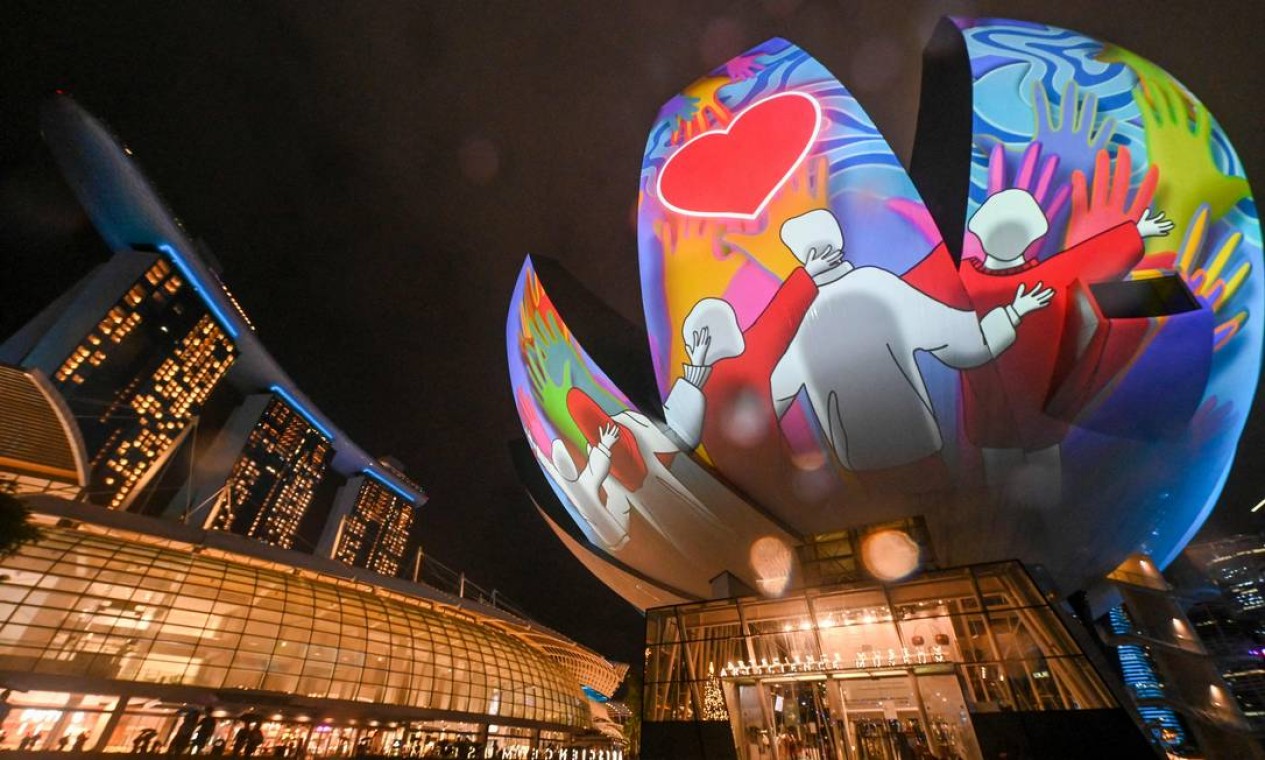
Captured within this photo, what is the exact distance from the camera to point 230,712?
717 inches

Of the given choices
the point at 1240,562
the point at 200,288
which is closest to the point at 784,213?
the point at 200,288

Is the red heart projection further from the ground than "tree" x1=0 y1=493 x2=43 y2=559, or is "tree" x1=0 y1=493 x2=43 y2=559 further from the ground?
the red heart projection

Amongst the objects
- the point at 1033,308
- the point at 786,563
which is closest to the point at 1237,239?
the point at 1033,308

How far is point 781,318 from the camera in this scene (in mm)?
11797

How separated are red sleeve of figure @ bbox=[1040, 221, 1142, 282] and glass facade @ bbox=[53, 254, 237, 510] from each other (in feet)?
214

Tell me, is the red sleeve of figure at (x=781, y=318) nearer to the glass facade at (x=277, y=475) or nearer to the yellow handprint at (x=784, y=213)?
the yellow handprint at (x=784, y=213)

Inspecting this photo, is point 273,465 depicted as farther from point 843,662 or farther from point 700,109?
point 843,662

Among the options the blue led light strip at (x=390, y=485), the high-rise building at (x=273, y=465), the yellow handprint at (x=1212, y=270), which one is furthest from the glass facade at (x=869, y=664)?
the blue led light strip at (x=390, y=485)

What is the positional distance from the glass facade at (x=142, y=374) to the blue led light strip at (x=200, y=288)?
0.79 metres

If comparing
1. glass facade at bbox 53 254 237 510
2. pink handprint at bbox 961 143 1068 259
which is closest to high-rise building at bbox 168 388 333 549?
glass facade at bbox 53 254 237 510

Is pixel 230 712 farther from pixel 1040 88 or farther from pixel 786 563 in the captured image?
pixel 1040 88

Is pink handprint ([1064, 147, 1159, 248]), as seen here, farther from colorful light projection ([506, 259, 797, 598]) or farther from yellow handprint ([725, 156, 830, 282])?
colorful light projection ([506, 259, 797, 598])

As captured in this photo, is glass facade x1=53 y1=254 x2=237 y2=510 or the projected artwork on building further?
glass facade x1=53 y1=254 x2=237 y2=510

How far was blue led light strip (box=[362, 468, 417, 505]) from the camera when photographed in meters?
91.5
